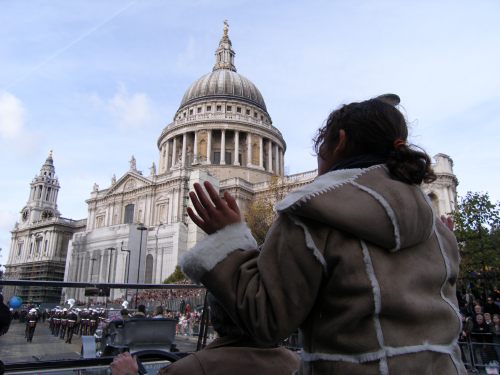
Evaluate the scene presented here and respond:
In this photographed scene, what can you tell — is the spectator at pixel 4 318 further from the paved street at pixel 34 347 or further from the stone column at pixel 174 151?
the stone column at pixel 174 151

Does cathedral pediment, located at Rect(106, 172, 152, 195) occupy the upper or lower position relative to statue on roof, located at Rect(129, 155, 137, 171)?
lower

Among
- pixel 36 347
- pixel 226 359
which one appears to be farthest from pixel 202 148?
pixel 226 359

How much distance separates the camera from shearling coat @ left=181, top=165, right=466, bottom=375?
1.53 metres

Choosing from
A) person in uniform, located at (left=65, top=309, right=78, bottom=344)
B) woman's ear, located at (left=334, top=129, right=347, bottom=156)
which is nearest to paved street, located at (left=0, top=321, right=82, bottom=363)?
person in uniform, located at (left=65, top=309, right=78, bottom=344)

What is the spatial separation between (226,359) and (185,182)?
151 feet

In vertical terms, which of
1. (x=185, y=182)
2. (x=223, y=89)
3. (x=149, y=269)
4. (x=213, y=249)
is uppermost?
(x=223, y=89)

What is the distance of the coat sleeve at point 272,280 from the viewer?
1552 mm

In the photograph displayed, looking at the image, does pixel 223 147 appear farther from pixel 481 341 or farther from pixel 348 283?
pixel 348 283

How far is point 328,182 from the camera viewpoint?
5.55 feet

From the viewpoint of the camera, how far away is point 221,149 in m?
59.1

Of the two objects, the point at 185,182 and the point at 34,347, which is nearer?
the point at 34,347

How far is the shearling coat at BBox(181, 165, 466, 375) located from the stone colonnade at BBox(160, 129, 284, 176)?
55.6 metres

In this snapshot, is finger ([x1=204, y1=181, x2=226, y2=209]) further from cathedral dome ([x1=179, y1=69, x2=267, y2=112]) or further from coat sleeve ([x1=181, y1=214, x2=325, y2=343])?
cathedral dome ([x1=179, y1=69, x2=267, y2=112])

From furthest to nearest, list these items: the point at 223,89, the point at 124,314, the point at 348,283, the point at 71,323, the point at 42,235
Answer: the point at 42,235, the point at 223,89, the point at 71,323, the point at 124,314, the point at 348,283
